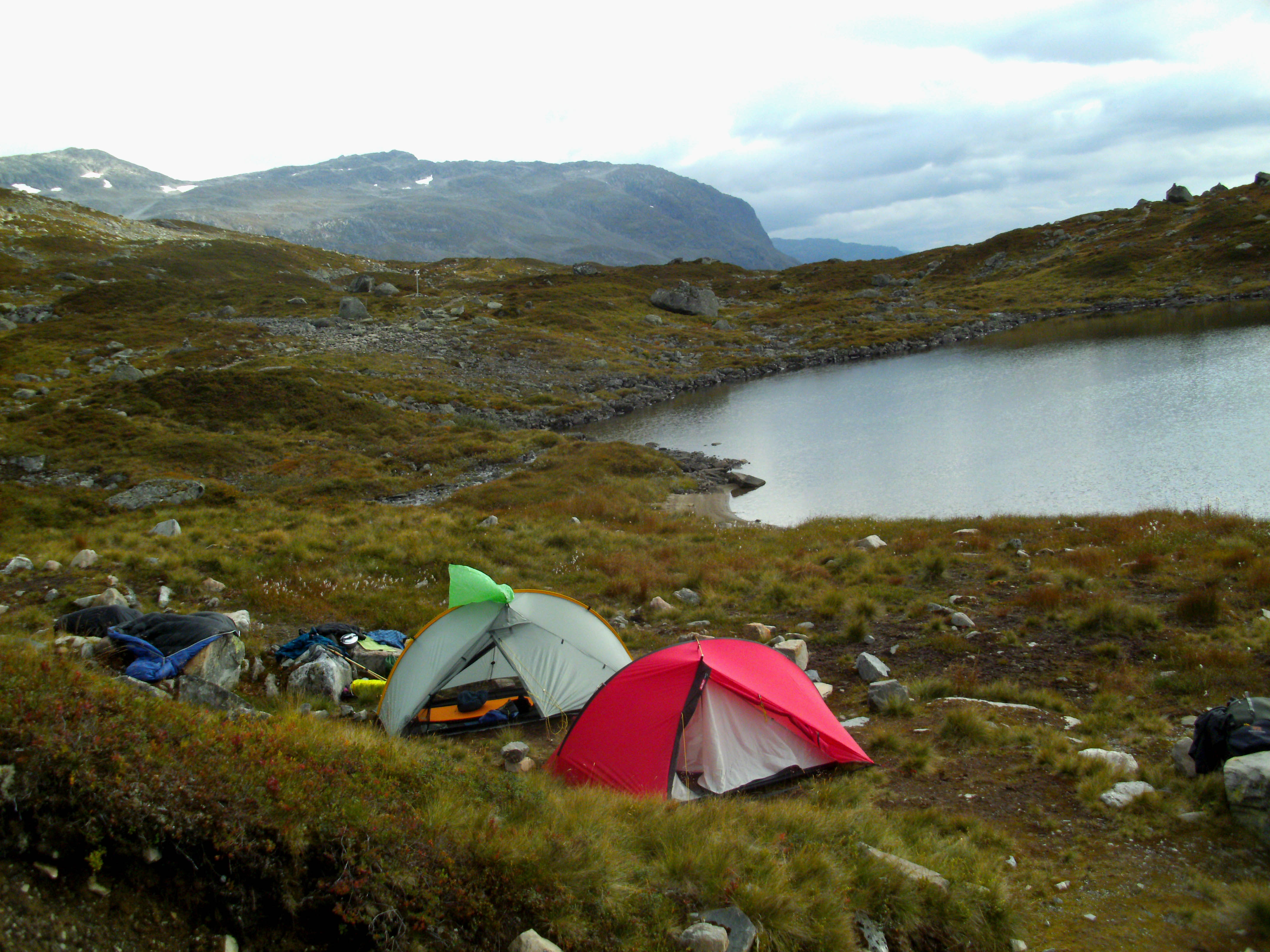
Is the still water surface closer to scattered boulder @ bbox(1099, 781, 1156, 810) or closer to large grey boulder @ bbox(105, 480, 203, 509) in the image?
scattered boulder @ bbox(1099, 781, 1156, 810)

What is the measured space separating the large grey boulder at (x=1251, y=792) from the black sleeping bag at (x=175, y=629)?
1180 cm

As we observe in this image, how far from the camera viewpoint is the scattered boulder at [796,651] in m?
11.5

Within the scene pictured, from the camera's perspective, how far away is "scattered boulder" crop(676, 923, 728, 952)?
4.94 metres

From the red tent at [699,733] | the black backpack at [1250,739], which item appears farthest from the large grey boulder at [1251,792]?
the red tent at [699,733]

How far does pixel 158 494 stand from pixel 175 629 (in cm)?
1662

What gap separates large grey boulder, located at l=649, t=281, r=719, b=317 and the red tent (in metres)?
85.6

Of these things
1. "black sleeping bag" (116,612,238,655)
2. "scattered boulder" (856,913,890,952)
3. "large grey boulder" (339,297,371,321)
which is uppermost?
"large grey boulder" (339,297,371,321)

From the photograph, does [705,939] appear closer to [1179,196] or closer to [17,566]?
[17,566]

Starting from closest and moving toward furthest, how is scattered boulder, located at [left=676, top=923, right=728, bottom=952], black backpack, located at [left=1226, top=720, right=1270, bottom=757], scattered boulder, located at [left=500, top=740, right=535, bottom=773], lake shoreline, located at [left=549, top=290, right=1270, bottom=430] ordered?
scattered boulder, located at [left=676, top=923, right=728, bottom=952], black backpack, located at [left=1226, top=720, right=1270, bottom=757], scattered boulder, located at [left=500, top=740, right=535, bottom=773], lake shoreline, located at [left=549, top=290, right=1270, bottom=430]

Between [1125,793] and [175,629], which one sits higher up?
[1125,793]

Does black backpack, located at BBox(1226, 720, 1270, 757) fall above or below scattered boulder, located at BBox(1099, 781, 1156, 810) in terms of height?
above

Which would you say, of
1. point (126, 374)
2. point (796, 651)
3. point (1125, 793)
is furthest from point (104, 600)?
point (126, 374)

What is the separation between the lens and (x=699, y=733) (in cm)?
881

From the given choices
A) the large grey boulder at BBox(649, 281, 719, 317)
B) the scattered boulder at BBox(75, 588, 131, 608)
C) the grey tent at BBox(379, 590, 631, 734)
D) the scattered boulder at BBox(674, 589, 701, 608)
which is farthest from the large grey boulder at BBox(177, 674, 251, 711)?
the large grey boulder at BBox(649, 281, 719, 317)
